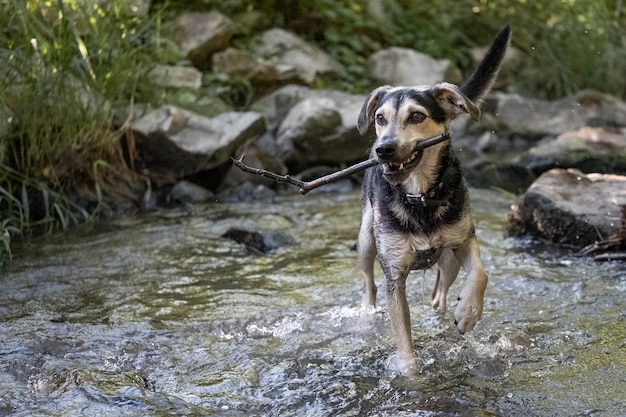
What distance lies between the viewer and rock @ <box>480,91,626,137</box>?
37.8 feet

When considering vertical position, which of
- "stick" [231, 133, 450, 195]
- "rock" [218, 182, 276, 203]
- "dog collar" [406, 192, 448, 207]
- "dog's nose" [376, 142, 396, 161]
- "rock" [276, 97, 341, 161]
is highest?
"dog's nose" [376, 142, 396, 161]

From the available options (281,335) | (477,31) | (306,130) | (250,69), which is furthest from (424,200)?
(477,31)

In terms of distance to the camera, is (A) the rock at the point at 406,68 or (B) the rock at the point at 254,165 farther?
(A) the rock at the point at 406,68

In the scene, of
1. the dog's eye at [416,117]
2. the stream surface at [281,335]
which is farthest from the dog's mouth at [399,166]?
the stream surface at [281,335]

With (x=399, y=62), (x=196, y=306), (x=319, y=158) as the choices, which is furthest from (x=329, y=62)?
(x=196, y=306)

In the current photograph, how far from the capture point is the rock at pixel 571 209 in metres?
6.08

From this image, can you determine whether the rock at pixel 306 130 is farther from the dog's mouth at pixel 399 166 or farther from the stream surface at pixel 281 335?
the dog's mouth at pixel 399 166

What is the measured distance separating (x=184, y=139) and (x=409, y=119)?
563 centimetres

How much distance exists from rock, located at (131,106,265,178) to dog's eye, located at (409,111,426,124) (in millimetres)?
5475

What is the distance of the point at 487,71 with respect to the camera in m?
4.60

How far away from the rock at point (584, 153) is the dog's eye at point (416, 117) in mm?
5619

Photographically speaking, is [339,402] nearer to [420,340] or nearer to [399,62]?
[420,340]

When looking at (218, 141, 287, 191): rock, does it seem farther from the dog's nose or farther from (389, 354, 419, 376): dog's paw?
the dog's nose

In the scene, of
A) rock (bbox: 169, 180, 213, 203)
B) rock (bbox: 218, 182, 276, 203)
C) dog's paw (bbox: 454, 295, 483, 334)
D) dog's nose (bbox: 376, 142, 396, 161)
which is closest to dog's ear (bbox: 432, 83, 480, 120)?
dog's nose (bbox: 376, 142, 396, 161)
